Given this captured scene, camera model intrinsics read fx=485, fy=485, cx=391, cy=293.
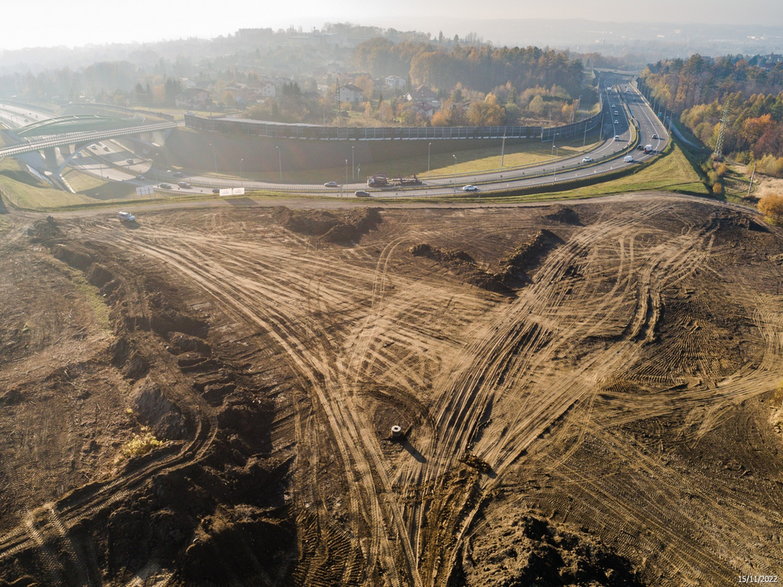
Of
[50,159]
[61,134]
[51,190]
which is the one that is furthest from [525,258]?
[61,134]

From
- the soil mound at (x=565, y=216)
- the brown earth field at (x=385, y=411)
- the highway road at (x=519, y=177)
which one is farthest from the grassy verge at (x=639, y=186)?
the brown earth field at (x=385, y=411)

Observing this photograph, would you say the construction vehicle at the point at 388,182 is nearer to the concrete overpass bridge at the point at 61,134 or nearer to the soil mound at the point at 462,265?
the soil mound at the point at 462,265

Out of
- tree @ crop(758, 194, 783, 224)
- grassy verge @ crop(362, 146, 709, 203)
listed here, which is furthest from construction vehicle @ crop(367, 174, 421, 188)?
tree @ crop(758, 194, 783, 224)

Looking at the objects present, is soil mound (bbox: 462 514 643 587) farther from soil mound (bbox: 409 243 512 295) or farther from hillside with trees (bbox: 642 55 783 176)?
hillside with trees (bbox: 642 55 783 176)

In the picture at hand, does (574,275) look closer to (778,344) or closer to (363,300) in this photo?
(778,344)

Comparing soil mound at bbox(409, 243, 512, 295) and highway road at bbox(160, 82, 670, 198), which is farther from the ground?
soil mound at bbox(409, 243, 512, 295)
